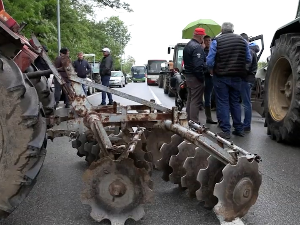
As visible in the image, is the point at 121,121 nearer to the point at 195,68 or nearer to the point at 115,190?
the point at 115,190

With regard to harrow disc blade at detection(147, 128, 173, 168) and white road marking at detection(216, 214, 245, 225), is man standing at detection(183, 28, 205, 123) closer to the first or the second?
harrow disc blade at detection(147, 128, 173, 168)

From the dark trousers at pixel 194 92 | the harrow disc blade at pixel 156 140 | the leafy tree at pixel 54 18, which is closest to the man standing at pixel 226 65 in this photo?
the dark trousers at pixel 194 92

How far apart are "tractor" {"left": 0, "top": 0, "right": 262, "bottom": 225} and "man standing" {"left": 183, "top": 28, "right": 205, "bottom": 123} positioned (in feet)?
9.25

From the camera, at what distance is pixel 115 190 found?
10.2 feet

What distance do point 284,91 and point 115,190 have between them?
15.2ft

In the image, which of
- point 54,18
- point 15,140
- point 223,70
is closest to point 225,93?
point 223,70

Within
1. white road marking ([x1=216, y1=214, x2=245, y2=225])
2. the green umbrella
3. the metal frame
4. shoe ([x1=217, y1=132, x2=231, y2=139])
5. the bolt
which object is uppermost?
the green umbrella

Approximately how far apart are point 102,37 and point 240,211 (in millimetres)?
43685

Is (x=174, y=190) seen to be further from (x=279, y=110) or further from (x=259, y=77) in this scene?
(x=259, y=77)

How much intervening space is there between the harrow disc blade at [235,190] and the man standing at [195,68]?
3998 millimetres

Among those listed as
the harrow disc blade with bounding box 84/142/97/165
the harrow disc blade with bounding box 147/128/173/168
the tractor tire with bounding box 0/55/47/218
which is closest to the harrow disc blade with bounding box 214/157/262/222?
the tractor tire with bounding box 0/55/47/218

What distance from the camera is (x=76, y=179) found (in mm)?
4309

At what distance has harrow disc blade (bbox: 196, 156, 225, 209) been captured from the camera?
10.7ft

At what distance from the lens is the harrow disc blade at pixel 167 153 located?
4.01 metres
